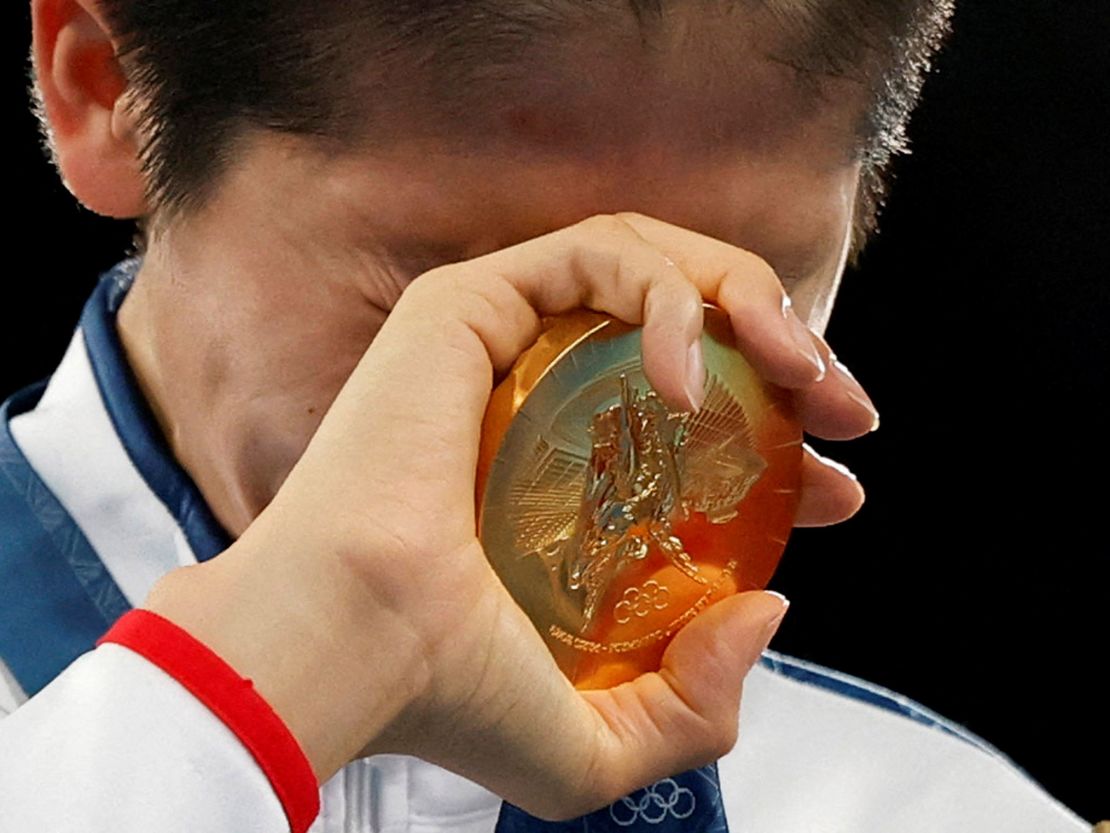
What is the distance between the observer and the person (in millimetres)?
621

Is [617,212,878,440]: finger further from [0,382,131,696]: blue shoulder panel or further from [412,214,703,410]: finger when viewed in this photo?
[0,382,131,696]: blue shoulder panel

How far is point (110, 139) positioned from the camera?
2.60 ft

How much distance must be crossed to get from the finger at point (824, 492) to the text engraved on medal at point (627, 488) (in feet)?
0.30

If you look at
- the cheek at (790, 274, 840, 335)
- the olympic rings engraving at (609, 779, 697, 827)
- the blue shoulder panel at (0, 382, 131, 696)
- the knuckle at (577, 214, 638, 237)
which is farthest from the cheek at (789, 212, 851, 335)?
the blue shoulder panel at (0, 382, 131, 696)

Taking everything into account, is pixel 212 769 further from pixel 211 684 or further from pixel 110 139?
pixel 110 139

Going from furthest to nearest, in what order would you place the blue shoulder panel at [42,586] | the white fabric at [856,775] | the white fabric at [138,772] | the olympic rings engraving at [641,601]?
1. the white fabric at [856,775]
2. the blue shoulder panel at [42,586]
3. the olympic rings engraving at [641,601]
4. the white fabric at [138,772]

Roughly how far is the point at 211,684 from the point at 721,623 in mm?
226

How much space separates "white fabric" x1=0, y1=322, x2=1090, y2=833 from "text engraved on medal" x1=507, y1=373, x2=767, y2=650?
14cm

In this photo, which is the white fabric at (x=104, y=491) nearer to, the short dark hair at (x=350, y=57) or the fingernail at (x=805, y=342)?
the short dark hair at (x=350, y=57)

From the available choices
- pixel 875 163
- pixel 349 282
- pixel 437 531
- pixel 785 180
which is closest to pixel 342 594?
pixel 437 531

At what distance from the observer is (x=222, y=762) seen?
608 mm

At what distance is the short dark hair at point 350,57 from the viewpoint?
0.68m

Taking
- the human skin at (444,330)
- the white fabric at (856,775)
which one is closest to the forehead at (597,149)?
the human skin at (444,330)

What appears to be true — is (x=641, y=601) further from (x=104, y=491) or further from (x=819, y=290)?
(x=104, y=491)
